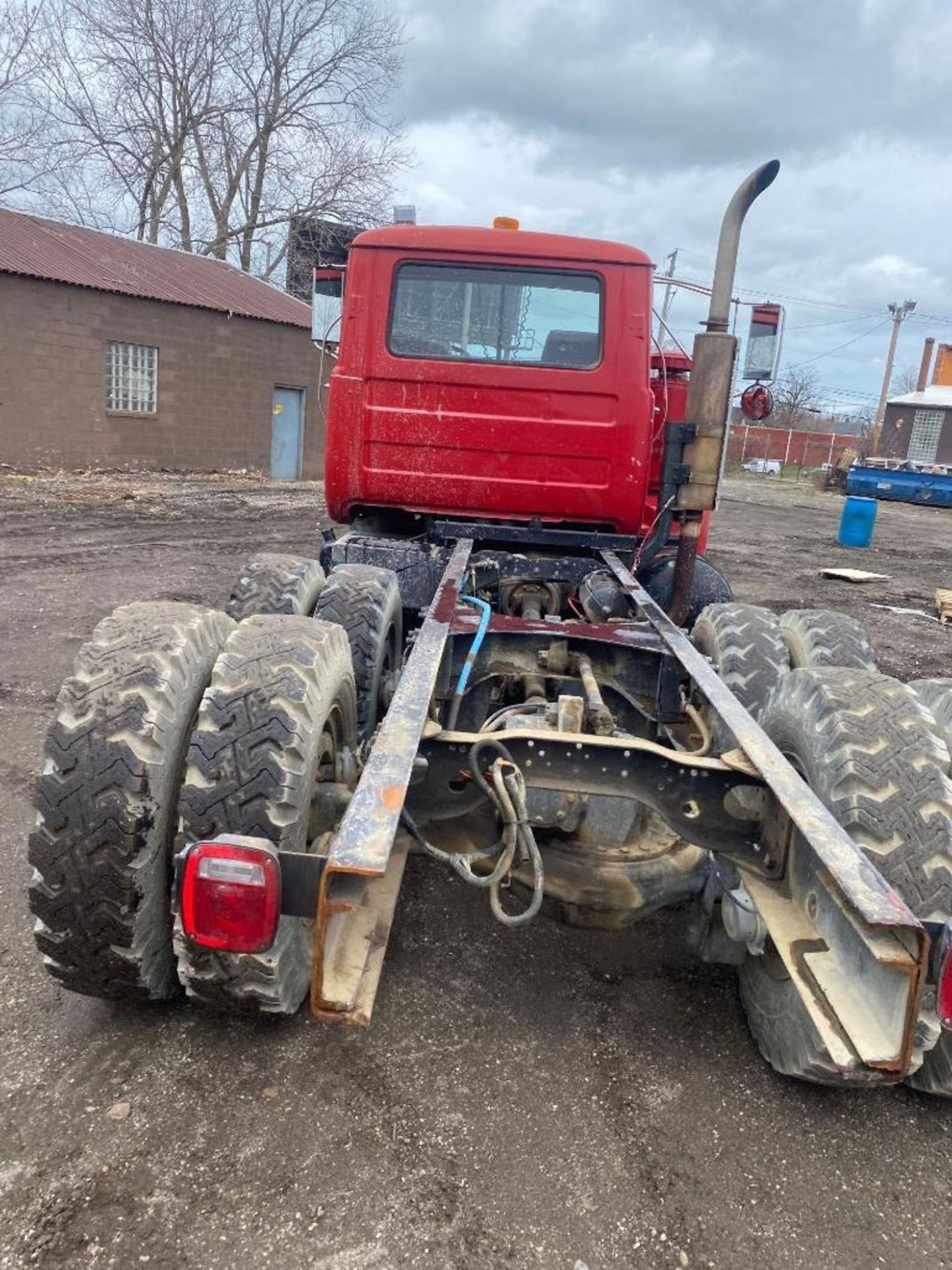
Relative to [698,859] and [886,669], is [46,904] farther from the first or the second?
[886,669]

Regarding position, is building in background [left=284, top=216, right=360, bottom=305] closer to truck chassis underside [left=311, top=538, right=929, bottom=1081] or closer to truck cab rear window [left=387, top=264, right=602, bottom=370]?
truck cab rear window [left=387, top=264, right=602, bottom=370]

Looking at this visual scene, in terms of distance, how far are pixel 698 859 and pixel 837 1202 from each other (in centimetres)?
90

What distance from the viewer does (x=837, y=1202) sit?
219 cm

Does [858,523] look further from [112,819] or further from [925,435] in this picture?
[925,435]

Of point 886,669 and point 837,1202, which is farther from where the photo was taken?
point 886,669

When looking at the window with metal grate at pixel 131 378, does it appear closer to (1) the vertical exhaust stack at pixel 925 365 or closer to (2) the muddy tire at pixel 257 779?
(2) the muddy tire at pixel 257 779

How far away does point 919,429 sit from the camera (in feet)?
154

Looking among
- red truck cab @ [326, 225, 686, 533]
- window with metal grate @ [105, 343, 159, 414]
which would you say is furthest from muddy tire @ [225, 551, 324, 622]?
window with metal grate @ [105, 343, 159, 414]

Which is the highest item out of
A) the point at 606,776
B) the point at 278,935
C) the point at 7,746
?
the point at 606,776

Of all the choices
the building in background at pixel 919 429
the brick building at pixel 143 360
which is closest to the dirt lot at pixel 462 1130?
the brick building at pixel 143 360

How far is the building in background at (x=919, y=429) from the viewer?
46.2 meters

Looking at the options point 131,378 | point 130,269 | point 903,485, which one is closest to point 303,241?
point 130,269

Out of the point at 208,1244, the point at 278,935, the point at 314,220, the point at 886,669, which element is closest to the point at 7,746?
the point at 278,935

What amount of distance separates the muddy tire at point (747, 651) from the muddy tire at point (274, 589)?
6.31ft
